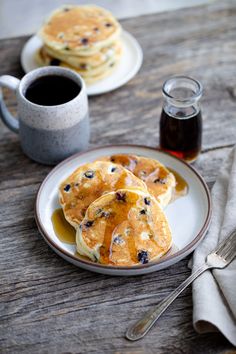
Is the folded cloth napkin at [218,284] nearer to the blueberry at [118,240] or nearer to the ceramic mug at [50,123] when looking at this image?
the blueberry at [118,240]

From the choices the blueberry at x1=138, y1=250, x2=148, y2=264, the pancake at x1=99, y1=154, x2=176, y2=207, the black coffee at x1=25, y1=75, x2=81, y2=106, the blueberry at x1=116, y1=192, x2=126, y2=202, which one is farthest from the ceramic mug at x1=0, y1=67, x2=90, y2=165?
the blueberry at x1=138, y1=250, x2=148, y2=264

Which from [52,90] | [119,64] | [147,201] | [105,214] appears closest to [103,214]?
[105,214]

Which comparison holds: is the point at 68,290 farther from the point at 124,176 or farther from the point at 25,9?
the point at 25,9

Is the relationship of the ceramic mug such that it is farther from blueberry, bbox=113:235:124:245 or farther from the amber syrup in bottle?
blueberry, bbox=113:235:124:245

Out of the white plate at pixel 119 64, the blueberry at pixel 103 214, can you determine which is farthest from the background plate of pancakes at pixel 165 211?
the white plate at pixel 119 64

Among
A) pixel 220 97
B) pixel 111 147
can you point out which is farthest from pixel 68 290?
pixel 220 97
